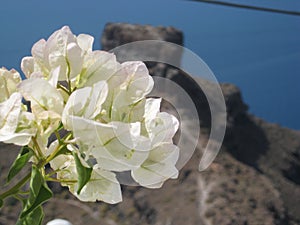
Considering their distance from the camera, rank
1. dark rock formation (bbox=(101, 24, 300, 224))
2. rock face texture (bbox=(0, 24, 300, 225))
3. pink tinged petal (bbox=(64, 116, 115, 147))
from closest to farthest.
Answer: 1. pink tinged petal (bbox=(64, 116, 115, 147))
2. rock face texture (bbox=(0, 24, 300, 225))
3. dark rock formation (bbox=(101, 24, 300, 224))

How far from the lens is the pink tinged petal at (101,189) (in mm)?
316

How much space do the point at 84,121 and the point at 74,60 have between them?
0.04 metres

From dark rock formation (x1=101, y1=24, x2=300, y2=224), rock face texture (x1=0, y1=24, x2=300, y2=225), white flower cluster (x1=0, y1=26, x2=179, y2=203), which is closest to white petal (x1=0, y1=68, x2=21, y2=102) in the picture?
white flower cluster (x1=0, y1=26, x2=179, y2=203)

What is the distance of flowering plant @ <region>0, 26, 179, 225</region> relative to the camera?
0.28m

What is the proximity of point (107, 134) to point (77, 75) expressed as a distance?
0.04m

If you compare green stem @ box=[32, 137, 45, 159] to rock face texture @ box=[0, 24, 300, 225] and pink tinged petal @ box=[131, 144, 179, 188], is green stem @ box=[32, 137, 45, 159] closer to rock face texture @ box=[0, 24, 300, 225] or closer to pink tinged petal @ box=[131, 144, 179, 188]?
pink tinged petal @ box=[131, 144, 179, 188]

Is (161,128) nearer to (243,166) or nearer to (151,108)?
(151,108)

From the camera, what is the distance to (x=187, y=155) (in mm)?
322

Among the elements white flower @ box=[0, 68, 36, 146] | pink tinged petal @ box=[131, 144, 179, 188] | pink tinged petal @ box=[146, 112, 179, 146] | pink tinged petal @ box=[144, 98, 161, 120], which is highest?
white flower @ box=[0, 68, 36, 146]

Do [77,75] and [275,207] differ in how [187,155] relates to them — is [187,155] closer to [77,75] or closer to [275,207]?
[77,75]

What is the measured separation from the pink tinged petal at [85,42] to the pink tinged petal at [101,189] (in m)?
0.07

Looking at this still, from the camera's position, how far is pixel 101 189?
12.7 inches

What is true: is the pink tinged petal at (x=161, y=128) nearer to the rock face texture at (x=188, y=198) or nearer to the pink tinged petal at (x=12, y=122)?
the pink tinged petal at (x=12, y=122)

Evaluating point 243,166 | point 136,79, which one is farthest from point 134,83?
point 243,166
